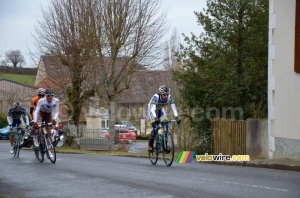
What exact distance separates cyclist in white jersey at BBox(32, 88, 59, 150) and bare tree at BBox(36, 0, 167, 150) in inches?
879

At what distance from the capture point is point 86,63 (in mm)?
41344

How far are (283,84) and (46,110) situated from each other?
731cm

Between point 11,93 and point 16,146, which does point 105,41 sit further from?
point 11,93

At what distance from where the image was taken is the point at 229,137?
80.2 ft

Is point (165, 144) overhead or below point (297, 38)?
below

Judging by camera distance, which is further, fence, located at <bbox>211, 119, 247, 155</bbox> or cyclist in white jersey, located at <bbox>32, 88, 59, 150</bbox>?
fence, located at <bbox>211, 119, 247, 155</bbox>

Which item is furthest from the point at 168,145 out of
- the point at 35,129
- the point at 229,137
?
the point at 229,137

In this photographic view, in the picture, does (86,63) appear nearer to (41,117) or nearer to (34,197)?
(41,117)

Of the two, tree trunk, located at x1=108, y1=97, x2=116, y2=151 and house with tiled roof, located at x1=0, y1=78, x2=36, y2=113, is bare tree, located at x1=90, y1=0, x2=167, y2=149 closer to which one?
tree trunk, located at x1=108, y1=97, x2=116, y2=151

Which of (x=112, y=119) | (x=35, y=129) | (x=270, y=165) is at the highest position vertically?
(x=112, y=119)

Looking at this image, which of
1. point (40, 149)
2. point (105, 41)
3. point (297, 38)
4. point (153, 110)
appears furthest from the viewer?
point (105, 41)

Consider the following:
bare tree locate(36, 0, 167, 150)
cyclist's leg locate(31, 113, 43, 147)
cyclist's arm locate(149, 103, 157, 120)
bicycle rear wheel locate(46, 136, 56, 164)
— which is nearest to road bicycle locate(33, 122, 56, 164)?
bicycle rear wheel locate(46, 136, 56, 164)

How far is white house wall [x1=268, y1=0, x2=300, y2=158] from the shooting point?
18.7 m

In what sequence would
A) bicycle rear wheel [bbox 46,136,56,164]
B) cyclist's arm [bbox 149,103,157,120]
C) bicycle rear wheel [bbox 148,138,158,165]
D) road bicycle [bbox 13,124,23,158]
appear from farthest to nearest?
road bicycle [bbox 13,124,23,158], bicycle rear wheel [bbox 46,136,56,164], bicycle rear wheel [bbox 148,138,158,165], cyclist's arm [bbox 149,103,157,120]
